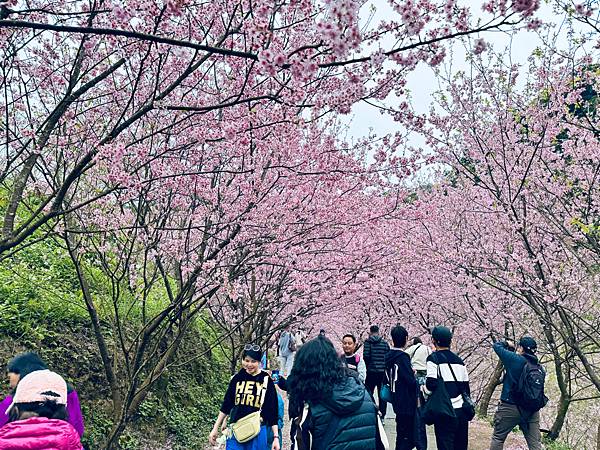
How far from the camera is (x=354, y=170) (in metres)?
7.05

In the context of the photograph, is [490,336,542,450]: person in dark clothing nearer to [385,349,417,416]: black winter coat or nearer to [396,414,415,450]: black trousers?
[385,349,417,416]: black winter coat

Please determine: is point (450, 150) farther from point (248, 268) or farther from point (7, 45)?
point (7, 45)

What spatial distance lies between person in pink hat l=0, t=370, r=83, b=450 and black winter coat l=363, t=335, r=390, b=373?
547 cm

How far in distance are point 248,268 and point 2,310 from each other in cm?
319

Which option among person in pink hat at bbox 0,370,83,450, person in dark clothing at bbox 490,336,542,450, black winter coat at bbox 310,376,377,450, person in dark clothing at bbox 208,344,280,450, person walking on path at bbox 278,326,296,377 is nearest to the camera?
person in pink hat at bbox 0,370,83,450

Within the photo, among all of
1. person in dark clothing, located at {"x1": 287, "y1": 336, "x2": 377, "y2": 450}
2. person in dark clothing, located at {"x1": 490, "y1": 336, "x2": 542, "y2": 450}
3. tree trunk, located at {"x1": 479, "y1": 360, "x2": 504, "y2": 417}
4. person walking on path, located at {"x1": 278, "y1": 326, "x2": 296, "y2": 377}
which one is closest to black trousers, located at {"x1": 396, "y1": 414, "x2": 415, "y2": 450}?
person in dark clothing, located at {"x1": 490, "y1": 336, "x2": 542, "y2": 450}

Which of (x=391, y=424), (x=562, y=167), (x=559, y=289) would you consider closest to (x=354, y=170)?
(x=559, y=289)

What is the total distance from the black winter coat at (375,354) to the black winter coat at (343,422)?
440cm

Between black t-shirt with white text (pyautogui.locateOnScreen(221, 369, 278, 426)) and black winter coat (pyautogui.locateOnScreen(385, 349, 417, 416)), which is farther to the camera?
black winter coat (pyautogui.locateOnScreen(385, 349, 417, 416))

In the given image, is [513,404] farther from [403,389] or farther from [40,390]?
[40,390]

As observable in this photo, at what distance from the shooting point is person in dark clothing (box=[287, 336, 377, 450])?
3357 mm

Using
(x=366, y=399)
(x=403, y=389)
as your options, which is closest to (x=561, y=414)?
(x=403, y=389)

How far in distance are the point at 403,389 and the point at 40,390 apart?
4634mm

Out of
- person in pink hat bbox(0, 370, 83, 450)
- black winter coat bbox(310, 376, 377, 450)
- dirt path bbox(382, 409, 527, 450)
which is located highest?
person in pink hat bbox(0, 370, 83, 450)
